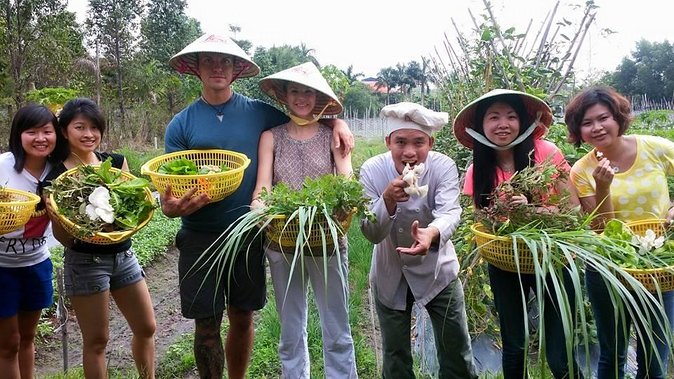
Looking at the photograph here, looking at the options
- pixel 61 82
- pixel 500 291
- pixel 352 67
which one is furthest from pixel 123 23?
pixel 352 67

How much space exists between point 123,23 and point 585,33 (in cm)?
1398

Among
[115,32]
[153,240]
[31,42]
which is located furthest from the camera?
[115,32]

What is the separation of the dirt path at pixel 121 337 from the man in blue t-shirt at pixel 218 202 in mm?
1176

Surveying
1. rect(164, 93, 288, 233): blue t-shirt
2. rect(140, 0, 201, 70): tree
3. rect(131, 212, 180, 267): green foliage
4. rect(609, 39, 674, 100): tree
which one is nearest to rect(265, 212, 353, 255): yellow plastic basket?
rect(164, 93, 288, 233): blue t-shirt

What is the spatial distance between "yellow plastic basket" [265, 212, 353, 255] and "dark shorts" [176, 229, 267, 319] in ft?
1.33

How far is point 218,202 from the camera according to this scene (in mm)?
2299

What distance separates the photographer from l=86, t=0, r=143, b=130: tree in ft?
46.7

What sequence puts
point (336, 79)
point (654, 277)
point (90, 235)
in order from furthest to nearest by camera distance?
1. point (336, 79)
2. point (90, 235)
3. point (654, 277)

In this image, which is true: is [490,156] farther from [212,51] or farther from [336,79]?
[212,51]

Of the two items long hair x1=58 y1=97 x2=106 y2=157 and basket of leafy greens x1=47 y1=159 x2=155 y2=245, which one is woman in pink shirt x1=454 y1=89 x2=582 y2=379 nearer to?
basket of leafy greens x1=47 y1=159 x2=155 y2=245

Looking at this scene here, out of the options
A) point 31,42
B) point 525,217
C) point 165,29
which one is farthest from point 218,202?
point 165,29

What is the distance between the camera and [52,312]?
13.5 ft

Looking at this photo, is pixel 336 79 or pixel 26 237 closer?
pixel 26 237

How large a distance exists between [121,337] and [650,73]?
35120 mm
